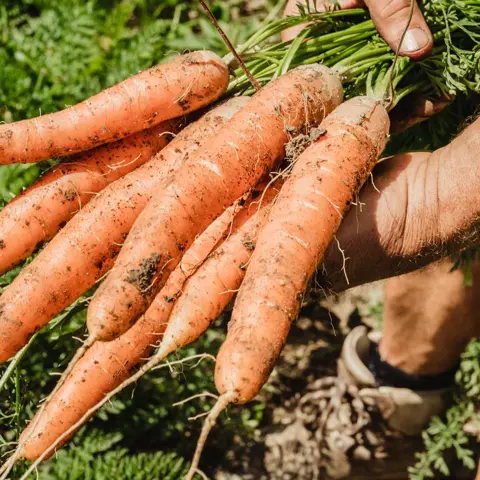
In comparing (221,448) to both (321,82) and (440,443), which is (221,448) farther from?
(321,82)

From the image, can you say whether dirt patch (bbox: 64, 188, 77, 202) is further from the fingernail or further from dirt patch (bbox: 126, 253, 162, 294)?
the fingernail

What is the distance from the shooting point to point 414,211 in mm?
1832

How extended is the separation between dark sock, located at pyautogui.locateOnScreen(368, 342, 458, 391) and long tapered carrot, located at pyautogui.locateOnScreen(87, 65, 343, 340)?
156cm

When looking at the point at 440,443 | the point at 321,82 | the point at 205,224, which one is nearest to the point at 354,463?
the point at 440,443

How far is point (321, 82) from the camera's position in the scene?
1860 mm

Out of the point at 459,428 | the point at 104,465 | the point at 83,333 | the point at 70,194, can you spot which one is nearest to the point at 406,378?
the point at 459,428

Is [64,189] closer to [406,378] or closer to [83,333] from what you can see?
[83,333]

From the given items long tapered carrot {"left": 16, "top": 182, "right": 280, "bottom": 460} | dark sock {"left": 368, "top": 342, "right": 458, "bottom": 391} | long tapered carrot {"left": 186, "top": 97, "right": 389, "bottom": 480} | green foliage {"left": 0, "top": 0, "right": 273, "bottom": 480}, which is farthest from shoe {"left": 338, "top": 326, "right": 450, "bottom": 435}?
long tapered carrot {"left": 186, "top": 97, "right": 389, "bottom": 480}

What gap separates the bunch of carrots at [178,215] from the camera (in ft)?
5.24

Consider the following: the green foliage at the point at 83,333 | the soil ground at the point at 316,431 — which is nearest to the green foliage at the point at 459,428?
the soil ground at the point at 316,431

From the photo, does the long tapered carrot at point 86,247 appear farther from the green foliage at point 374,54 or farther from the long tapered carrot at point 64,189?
the green foliage at point 374,54

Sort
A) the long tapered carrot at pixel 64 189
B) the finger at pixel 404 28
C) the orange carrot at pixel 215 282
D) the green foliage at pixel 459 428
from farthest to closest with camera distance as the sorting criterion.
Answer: the green foliage at pixel 459 428, the long tapered carrot at pixel 64 189, the finger at pixel 404 28, the orange carrot at pixel 215 282

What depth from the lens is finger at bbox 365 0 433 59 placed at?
187 cm

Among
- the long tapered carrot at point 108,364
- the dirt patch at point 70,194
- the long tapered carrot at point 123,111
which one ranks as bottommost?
the long tapered carrot at point 108,364
